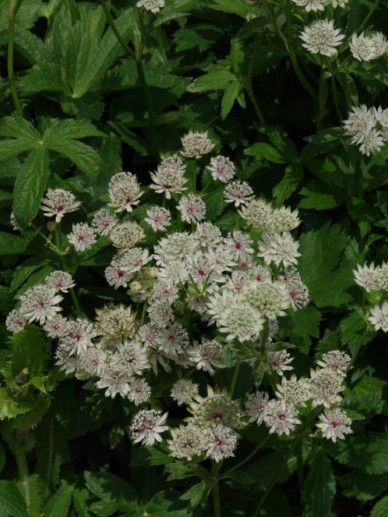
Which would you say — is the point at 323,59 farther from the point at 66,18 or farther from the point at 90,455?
the point at 90,455

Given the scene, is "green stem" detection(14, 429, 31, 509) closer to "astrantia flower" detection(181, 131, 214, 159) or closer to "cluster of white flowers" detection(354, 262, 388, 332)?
"astrantia flower" detection(181, 131, 214, 159)

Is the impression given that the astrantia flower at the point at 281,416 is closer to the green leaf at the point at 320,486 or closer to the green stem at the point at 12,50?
the green leaf at the point at 320,486

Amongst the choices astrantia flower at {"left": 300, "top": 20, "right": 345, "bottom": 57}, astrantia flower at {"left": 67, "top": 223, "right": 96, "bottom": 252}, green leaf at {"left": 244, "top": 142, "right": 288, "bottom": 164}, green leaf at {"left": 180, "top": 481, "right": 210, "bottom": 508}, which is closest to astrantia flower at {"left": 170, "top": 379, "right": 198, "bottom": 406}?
green leaf at {"left": 180, "top": 481, "right": 210, "bottom": 508}

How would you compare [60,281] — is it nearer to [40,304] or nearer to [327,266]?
[40,304]

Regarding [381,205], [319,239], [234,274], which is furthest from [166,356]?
[381,205]

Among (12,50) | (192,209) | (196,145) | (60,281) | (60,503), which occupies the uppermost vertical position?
(12,50)

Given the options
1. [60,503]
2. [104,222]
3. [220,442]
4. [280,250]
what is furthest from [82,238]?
[60,503]

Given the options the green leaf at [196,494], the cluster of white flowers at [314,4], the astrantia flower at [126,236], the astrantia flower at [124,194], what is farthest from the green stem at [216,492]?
the cluster of white flowers at [314,4]
